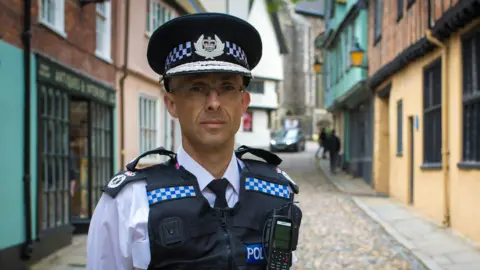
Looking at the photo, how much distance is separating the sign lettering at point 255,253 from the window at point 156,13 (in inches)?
451

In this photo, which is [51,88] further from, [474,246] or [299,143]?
[299,143]

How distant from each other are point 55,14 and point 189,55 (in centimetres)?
702

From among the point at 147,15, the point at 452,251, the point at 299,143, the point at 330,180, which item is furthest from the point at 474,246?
the point at 299,143

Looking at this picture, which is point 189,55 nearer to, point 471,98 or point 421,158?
point 471,98

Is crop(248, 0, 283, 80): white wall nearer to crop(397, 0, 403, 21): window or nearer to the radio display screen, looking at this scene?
crop(397, 0, 403, 21): window

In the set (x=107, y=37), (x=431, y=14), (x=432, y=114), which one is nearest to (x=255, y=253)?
(x=107, y=37)

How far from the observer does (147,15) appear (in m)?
12.9

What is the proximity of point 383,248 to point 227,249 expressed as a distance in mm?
6836

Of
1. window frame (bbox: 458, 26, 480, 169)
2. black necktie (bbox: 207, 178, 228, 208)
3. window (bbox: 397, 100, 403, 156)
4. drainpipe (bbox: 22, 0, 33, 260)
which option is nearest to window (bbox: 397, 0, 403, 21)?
window (bbox: 397, 100, 403, 156)

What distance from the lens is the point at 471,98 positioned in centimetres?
834

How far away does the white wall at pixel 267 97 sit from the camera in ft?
139

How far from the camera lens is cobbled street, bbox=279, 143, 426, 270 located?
24.2 feet

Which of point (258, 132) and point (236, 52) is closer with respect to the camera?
point (236, 52)

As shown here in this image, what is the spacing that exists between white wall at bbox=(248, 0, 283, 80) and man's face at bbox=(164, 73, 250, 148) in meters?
40.0
